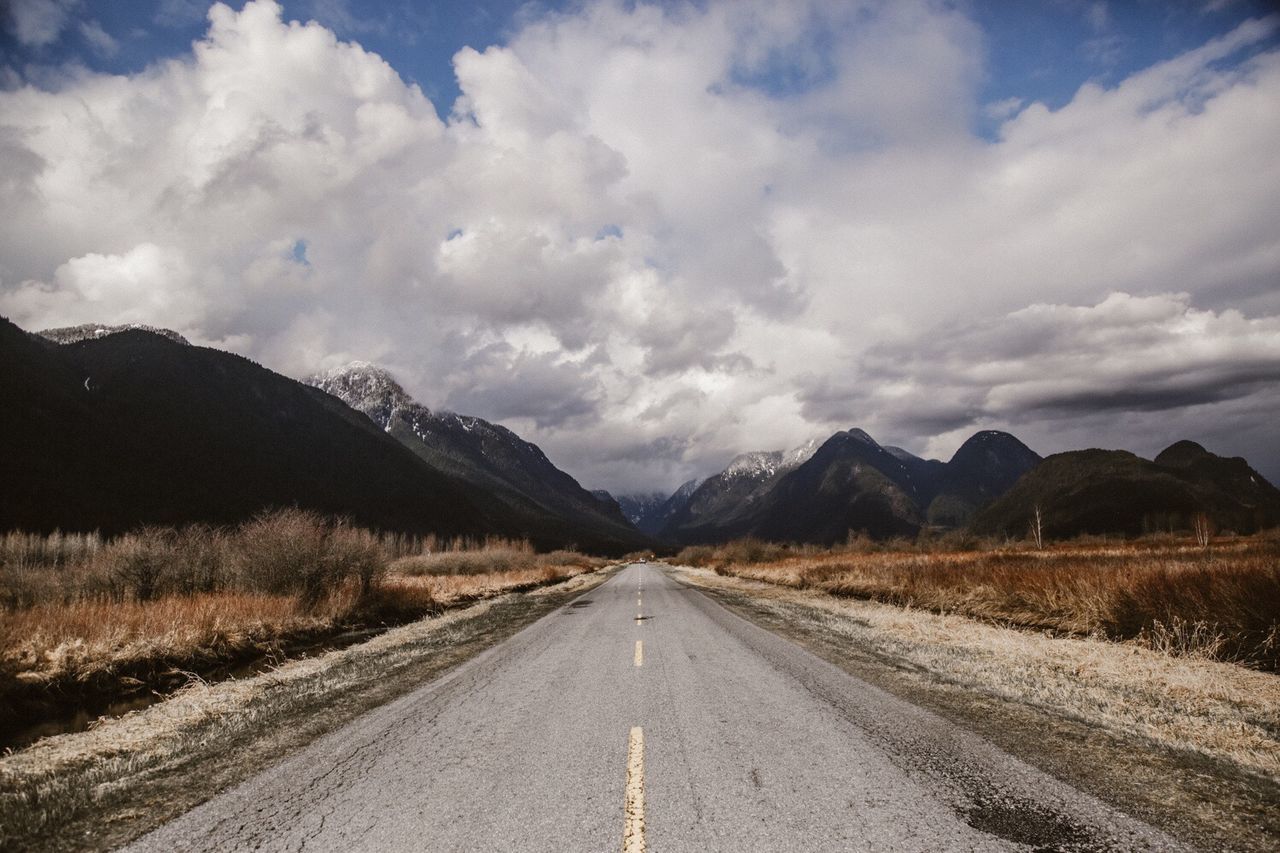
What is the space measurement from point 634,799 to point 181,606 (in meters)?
15.7

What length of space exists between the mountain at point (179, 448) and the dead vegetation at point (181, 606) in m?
92.1

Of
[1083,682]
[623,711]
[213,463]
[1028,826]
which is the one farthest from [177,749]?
[213,463]

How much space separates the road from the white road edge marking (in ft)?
0.07

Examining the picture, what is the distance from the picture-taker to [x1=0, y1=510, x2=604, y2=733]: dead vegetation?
400 inches

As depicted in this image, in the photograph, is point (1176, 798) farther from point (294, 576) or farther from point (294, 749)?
point (294, 576)

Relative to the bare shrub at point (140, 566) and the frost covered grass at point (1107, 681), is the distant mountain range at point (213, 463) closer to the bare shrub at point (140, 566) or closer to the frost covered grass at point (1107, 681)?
the frost covered grass at point (1107, 681)

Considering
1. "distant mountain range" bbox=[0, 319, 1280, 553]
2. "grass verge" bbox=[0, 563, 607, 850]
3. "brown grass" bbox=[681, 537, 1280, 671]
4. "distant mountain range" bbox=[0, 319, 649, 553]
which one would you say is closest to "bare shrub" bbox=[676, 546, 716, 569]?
"distant mountain range" bbox=[0, 319, 1280, 553]

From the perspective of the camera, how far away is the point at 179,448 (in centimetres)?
12625

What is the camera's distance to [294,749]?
6207mm

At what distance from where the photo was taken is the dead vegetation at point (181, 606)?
33.3 feet

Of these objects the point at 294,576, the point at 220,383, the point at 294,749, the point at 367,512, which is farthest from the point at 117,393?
the point at 294,749

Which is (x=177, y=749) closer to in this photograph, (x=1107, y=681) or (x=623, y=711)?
(x=623, y=711)

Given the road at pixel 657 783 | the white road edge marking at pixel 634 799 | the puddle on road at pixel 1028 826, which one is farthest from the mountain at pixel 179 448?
the puddle on road at pixel 1028 826

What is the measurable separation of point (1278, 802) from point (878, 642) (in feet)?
28.3
